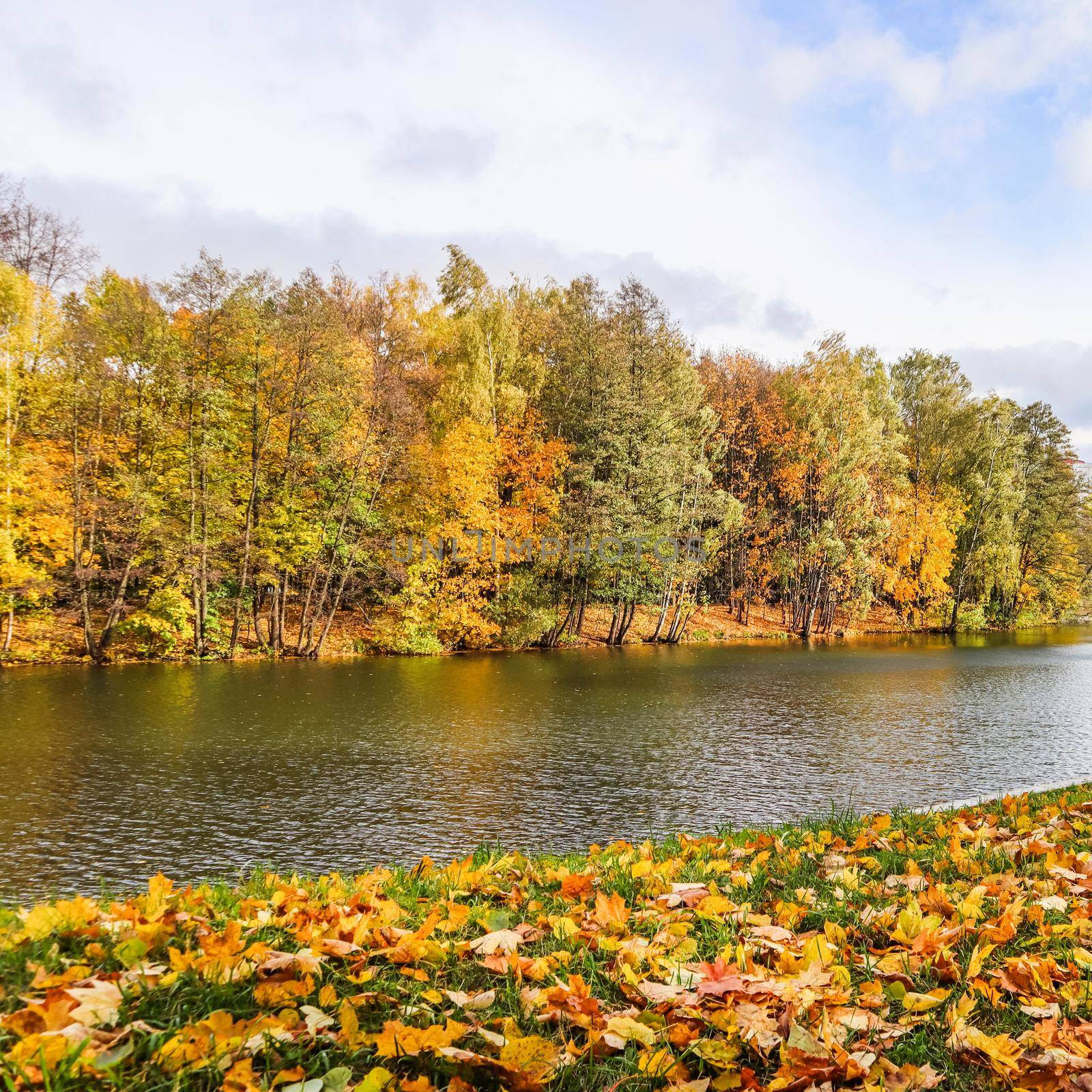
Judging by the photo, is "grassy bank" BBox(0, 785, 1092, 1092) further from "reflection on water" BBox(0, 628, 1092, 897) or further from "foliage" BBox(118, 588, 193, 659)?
"foliage" BBox(118, 588, 193, 659)

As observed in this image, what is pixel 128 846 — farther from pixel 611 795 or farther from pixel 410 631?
pixel 410 631

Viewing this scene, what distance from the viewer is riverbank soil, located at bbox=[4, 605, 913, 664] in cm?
2038

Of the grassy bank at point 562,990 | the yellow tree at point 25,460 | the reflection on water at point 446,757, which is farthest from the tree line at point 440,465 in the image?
the grassy bank at point 562,990

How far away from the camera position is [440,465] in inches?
1064

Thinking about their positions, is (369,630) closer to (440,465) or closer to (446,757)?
(440,465)

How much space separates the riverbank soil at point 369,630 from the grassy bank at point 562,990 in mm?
20574

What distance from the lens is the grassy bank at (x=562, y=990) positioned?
6.29ft

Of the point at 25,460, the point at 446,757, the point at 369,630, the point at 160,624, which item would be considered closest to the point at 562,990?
the point at 446,757

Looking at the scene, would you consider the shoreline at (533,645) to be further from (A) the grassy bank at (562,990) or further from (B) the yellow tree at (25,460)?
(A) the grassy bank at (562,990)

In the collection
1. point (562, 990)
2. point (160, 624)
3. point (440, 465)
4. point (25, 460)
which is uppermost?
point (440, 465)

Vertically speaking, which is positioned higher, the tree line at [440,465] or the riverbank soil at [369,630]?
the tree line at [440,465]

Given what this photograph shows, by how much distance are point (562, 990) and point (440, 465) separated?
25390 millimetres

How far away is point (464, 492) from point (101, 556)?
39.5 ft

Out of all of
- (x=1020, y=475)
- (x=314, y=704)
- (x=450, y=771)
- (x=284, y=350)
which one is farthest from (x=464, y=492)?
(x=1020, y=475)
